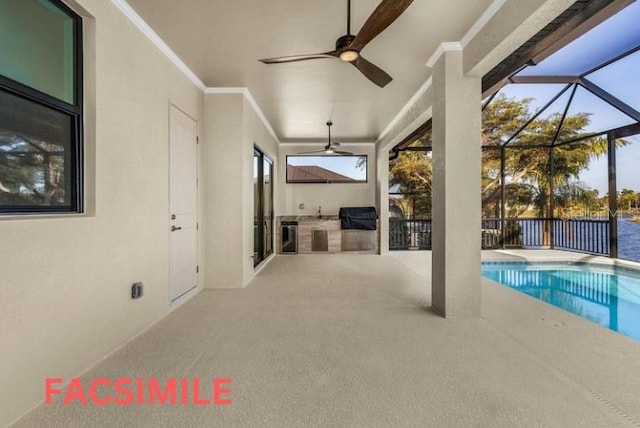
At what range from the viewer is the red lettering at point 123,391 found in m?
1.66

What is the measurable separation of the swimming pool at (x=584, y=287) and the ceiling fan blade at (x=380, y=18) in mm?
3564

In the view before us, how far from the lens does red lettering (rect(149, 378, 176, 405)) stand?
1.66 meters

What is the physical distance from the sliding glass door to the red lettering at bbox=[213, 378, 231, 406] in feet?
10.2

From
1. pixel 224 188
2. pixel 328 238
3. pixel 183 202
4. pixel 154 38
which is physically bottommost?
pixel 328 238

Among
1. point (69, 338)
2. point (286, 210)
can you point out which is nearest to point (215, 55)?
point (69, 338)

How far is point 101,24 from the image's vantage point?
209 centimetres

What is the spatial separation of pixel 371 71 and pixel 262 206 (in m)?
3.76

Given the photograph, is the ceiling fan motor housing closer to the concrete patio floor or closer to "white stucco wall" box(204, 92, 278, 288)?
"white stucco wall" box(204, 92, 278, 288)

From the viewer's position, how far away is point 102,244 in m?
2.08

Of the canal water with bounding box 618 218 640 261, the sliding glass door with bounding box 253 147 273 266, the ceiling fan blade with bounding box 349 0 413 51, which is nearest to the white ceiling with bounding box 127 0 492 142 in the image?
the ceiling fan blade with bounding box 349 0 413 51

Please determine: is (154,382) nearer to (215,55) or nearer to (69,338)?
(69,338)

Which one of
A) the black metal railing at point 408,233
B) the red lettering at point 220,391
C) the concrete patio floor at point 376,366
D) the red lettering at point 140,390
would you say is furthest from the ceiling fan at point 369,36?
the black metal railing at point 408,233

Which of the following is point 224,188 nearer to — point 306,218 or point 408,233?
point 306,218

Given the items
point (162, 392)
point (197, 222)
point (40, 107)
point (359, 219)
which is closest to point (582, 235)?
point (359, 219)
